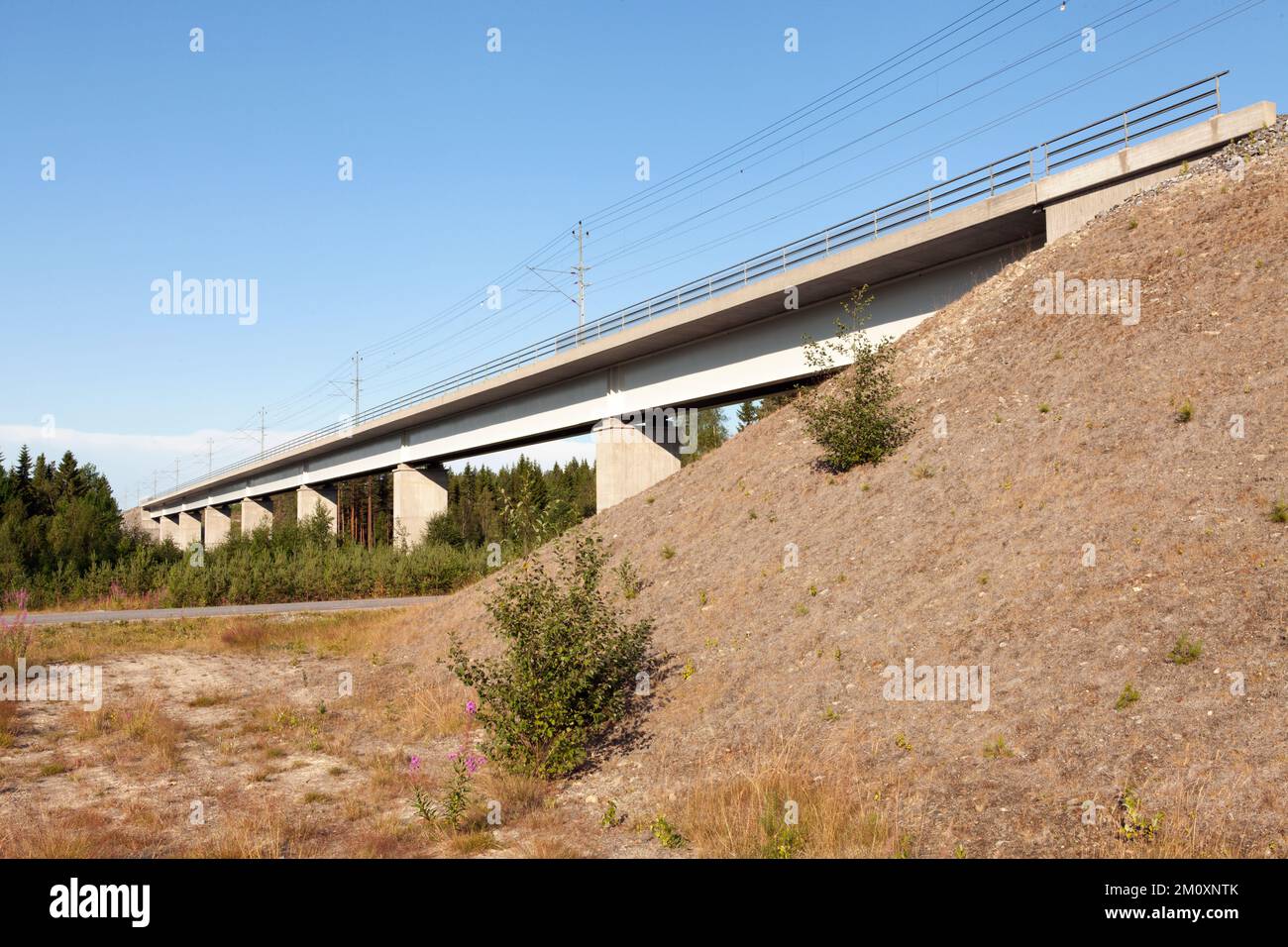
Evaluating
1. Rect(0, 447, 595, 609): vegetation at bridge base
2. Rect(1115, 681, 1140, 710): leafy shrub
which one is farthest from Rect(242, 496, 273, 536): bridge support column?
Rect(1115, 681, 1140, 710): leafy shrub

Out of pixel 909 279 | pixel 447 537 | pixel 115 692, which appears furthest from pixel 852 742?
pixel 447 537

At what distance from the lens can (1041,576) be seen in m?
10.7

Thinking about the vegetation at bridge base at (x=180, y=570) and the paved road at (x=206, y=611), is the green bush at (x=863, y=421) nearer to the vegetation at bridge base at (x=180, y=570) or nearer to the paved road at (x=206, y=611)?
the vegetation at bridge base at (x=180, y=570)

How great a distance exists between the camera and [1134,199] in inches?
762

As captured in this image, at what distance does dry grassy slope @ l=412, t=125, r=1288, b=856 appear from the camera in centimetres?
739

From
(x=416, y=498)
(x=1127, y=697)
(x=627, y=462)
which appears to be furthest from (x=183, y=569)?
(x=1127, y=697)

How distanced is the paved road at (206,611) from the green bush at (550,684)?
59.2 feet

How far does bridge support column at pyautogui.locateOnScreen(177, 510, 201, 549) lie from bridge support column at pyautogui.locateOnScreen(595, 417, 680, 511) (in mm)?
107176

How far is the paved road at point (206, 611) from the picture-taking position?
79.3 feet

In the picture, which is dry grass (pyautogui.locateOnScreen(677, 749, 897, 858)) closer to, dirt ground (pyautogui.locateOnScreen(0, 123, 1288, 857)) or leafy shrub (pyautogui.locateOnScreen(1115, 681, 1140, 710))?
dirt ground (pyautogui.locateOnScreen(0, 123, 1288, 857))
